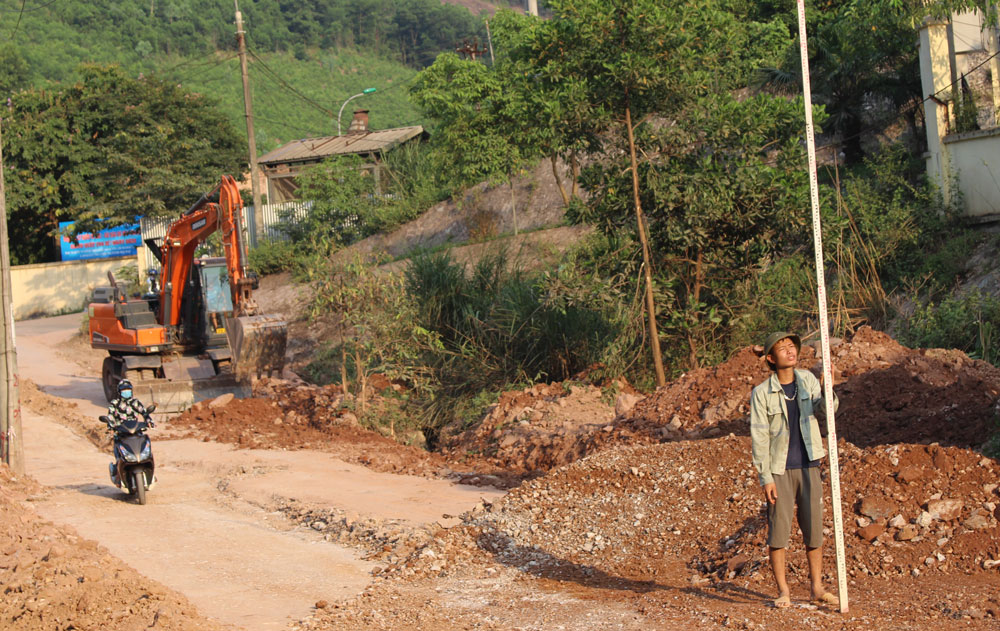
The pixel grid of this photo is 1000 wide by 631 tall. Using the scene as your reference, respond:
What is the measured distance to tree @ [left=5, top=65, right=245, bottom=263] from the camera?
37719mm

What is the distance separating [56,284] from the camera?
3766 centimetres

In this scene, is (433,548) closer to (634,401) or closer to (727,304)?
(634,401)

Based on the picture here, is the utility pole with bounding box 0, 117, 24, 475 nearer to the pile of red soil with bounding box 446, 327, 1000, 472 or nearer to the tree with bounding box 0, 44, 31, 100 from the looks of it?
the pile of red soil with bounding box 446, 327, 1000, 472

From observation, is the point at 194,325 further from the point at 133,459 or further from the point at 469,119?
the point at 469,119

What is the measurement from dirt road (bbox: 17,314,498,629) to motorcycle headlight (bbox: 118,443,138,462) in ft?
1.69

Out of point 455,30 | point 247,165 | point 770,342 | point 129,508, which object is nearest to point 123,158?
point 247,165

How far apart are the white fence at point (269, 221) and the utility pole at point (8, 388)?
22158 mm

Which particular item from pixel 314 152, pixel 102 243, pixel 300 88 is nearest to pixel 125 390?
pixel 102 243

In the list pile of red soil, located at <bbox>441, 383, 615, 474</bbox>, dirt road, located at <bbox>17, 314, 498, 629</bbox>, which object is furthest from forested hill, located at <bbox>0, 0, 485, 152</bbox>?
pile of red soil, located at <bbox>441, 383, 615, 474</bbox>

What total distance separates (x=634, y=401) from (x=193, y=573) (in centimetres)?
671

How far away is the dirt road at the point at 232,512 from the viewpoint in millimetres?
7316

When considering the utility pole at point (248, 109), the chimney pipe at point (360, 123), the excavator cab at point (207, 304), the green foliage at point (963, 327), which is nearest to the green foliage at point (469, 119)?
the utility pole at point (248, 109)

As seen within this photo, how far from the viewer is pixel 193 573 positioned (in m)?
7.75

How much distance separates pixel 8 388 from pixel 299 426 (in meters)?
4.63
